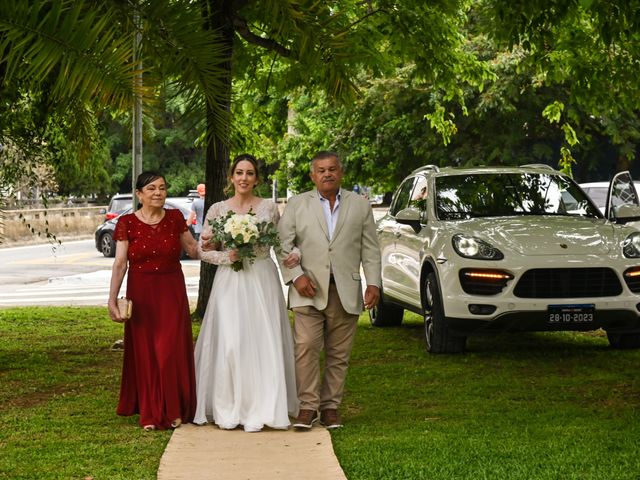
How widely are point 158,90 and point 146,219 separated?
6.52 feet

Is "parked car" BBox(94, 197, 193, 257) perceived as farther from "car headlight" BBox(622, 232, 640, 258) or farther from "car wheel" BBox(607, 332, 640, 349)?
"car headlight" BBox(622, 232, 640, 258)

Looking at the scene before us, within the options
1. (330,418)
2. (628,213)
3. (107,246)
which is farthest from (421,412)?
(107,246)

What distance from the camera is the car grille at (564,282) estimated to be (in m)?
11.3

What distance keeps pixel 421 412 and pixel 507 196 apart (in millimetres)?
4128

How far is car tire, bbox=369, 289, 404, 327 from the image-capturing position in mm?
15282

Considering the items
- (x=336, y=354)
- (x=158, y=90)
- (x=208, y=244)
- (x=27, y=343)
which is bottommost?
(x=27, y=343)

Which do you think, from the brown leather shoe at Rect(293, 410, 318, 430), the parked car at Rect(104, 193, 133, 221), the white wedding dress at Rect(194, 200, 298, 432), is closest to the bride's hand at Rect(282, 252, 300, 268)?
the white wedding dress at Rect(194, 200, 298, 432)

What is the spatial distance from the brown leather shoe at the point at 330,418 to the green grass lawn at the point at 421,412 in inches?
4.5

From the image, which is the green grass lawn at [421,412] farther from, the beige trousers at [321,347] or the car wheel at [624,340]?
the beige trousers at [321,347]

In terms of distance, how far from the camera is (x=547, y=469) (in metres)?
6.88

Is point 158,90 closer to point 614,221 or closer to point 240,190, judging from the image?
point 240,190

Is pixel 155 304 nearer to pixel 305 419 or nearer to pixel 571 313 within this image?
pixel 305 419

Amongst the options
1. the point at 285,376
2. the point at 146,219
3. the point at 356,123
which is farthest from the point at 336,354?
the point at 356,123

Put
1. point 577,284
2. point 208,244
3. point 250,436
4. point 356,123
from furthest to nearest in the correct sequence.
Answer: point 356,123, point 577,284, point 208,244, point 250,436
